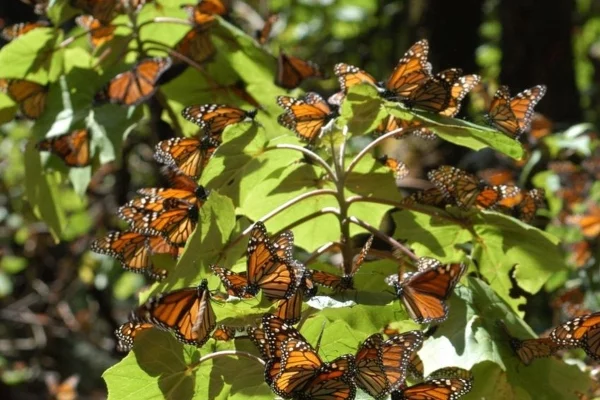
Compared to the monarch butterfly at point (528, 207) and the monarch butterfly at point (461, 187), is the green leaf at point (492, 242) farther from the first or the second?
the monarch butterfly at point (528, 207)

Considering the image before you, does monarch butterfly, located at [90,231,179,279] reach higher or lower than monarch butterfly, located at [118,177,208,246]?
lower

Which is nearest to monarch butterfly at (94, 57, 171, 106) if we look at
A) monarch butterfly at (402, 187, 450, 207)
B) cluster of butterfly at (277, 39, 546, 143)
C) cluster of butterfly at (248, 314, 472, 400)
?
cluster of butterfly at (277, 39, 546, 143)

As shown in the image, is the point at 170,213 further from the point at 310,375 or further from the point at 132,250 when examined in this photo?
the point at 310,375

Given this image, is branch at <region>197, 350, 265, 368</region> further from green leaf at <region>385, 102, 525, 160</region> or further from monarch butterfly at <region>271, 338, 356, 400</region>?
green leaf at <region>385, 102, 525, 160</region>

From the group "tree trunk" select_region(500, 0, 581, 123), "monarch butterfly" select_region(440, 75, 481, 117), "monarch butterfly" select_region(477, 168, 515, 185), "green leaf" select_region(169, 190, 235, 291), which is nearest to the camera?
"green leaf" select_region(169, 190, 235, 291)

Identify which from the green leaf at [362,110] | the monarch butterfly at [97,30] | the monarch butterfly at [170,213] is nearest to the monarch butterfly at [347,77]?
the green leaf at [362,110]

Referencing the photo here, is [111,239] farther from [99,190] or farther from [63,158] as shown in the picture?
[99,190]

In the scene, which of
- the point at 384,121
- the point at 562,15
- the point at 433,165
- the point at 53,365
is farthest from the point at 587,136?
the point at 53,365

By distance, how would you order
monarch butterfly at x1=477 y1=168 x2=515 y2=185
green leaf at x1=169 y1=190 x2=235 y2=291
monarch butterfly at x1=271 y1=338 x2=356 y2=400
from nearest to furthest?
monarch butterfly at x1=271 y1=338 x2=356 y2=400 < green leaf at x1=169 y1=190 x2=235 y2=291 < monarch butterfly at x1=477 y1=168 x2=515 y2=185
